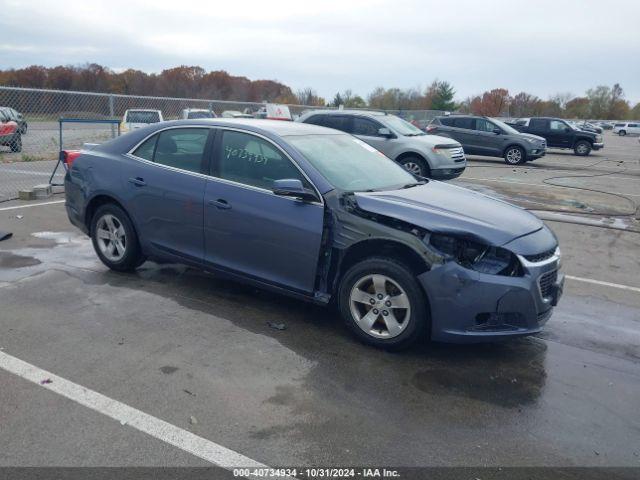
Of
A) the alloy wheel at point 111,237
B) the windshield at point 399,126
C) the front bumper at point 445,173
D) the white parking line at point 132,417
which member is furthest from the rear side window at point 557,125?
the white parking line at point 132,417

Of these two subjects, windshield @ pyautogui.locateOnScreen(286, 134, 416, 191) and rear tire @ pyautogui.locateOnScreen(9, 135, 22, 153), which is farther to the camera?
rear tire @ pyautogui.locateOnScreen(9, 135, 22, 153)

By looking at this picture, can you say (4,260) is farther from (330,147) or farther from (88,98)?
(88,98)

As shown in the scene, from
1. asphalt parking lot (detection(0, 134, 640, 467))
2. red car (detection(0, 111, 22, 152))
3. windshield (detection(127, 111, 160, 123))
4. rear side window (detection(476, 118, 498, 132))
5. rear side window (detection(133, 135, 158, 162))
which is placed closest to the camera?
asphalt parking lot (detection(0, 134, 640, 467))

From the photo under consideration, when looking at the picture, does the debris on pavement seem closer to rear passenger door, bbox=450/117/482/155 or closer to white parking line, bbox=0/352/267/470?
white parking line, bbox=0/352/267/470

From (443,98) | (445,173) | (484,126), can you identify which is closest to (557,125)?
(484,126)

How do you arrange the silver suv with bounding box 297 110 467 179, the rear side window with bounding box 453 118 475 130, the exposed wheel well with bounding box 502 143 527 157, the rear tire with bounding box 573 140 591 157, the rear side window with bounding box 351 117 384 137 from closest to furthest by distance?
the silver suv with bounding box 297 110 467 179, the rear side window with bounding box 351 117 384 137, the exposed wheel well with bounding box 502 143 527 157, the rear side window with bounding box 453 118 475 130, the rear tire with bounding box 573 140 591 157

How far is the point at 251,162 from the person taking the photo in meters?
4.92

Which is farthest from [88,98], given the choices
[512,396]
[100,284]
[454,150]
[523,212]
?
[512,396]

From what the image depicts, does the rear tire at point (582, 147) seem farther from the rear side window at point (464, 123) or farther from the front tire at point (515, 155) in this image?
the rear side window at point (464, 123)

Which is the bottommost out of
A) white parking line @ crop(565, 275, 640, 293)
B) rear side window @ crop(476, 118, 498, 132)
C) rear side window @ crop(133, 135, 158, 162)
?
white parking line @ crop(565, 275, 640, 293)

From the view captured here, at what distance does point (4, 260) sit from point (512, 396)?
5.47 m

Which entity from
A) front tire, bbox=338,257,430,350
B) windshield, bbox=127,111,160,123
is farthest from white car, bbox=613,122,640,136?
front tire, bbox=338,257,430,350

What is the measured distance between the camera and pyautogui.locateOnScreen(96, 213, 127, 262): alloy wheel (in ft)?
18.9

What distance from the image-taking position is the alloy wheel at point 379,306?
4168 mm
